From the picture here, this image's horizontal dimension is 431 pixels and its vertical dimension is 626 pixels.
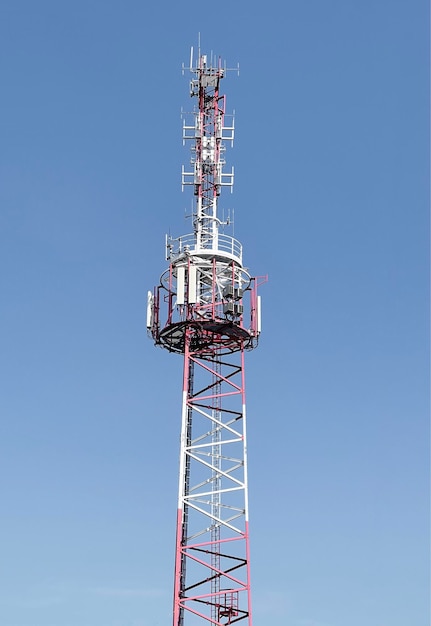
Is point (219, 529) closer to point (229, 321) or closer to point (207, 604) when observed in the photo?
point (207, 604)

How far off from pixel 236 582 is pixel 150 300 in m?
24.8

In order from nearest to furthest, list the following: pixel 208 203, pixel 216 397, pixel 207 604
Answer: pixel 207 604, pixel 216 397, pixel 208 203

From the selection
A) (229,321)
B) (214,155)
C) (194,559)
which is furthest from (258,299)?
(194,559)

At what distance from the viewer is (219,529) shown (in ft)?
324

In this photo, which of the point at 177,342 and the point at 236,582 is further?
the point at 177,342

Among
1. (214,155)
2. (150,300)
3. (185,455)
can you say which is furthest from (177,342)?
(214,155)

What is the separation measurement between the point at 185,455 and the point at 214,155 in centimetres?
2806

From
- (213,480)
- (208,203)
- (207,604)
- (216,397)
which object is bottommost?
(207,604)

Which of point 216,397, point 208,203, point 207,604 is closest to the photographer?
point 207,604

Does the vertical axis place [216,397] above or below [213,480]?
above

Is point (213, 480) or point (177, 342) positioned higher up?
point (177, 342)

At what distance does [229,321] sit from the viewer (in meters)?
103

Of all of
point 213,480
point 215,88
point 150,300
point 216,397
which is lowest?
point 213,480

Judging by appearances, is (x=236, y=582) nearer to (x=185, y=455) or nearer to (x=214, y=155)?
(x=185, y=455)
